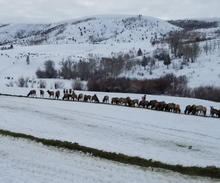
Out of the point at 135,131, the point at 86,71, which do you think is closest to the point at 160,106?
the point at 135,131

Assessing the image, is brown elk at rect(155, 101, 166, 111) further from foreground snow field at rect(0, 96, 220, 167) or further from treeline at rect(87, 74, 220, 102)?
treeline at rect(87, 74, 220, 102)

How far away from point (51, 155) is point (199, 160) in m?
7.52

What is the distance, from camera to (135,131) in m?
22.8

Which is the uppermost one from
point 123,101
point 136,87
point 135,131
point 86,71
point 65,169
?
point 86,71

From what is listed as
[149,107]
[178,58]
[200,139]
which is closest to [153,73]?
[178,58]

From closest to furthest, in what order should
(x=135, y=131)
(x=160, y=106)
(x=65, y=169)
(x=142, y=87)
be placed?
1. (x=65, y=169)
2. (x=135, y=131)
3. (x=160, y=106)
4. (x=142, y=87)

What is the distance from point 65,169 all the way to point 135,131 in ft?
38.9

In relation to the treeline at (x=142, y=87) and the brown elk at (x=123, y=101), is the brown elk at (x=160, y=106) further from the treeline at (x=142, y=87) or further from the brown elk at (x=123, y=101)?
the treeline at (x=142, y=87)

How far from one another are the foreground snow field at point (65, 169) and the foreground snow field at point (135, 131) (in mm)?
2663

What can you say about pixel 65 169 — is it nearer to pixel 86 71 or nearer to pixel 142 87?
pixel 142 87

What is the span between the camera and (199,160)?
15469 mm

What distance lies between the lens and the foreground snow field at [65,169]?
10430 mm

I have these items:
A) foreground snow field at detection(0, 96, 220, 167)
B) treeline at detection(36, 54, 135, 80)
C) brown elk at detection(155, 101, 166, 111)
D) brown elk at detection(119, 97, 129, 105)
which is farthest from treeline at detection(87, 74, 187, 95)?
treeline at detection(36, 54, 135, 80)

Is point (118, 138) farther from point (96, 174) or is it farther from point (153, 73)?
point (153, 73)
